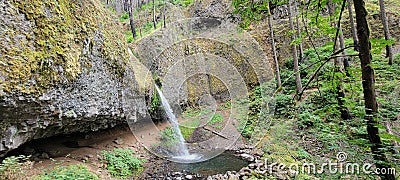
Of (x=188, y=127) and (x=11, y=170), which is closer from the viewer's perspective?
(x=11, y=170)

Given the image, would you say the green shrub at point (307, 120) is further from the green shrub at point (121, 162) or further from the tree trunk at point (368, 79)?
the tree trunk at point (368, 79)

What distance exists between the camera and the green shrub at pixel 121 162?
5946 mm

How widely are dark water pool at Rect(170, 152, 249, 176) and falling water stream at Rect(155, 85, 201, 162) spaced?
0.80m

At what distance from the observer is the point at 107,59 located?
619cm

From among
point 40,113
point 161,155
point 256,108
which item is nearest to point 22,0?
point 40,113

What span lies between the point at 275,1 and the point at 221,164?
19.8 ft

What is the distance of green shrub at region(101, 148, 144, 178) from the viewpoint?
595cm

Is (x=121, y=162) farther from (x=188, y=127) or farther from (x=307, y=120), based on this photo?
(x=307, y=120)

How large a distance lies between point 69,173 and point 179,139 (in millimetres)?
5543

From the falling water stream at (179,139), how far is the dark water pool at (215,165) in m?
0.80

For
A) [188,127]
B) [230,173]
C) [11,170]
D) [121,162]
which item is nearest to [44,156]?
[11,170]

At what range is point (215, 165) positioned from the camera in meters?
7.07

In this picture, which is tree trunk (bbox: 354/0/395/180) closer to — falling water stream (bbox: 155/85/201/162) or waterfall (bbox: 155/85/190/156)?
falling water stream (bbox: 155/85/201/162)

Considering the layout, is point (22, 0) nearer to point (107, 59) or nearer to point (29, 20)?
point (29, 20)
